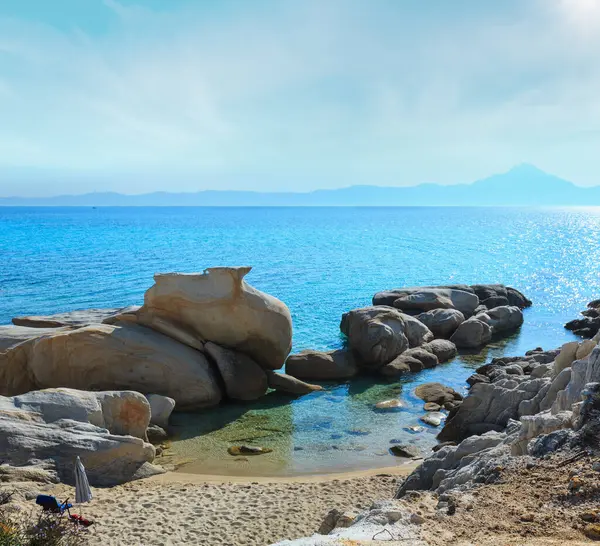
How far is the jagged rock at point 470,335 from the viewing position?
29484 millimetres

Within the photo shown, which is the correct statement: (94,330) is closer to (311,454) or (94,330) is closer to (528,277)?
(311,454)

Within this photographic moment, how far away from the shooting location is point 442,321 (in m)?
30.9

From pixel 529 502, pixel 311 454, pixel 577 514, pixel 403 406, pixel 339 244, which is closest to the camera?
pixel 577 514

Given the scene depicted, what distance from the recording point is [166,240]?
94688 millimetres

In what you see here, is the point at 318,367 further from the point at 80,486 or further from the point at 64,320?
the point at 80,486

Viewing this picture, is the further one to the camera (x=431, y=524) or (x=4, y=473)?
(x=4, y=473)

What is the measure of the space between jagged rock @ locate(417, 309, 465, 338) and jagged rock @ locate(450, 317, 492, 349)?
2.10 feet

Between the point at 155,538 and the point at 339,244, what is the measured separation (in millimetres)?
82389

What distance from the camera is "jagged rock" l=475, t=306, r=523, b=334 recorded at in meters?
32.5

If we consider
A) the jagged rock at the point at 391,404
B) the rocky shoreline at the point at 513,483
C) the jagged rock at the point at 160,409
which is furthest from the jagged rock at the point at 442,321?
the rocky shoreline at the point at 513,483

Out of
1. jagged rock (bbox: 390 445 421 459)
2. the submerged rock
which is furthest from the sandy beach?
the submerged rock

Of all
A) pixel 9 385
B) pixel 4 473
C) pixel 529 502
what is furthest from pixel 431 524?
pixel 9 385

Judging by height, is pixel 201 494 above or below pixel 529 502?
below

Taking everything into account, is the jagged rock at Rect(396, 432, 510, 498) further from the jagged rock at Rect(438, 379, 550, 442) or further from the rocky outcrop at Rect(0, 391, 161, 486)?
the rocky outcrop at Rect(0, 391, 161, 486)
